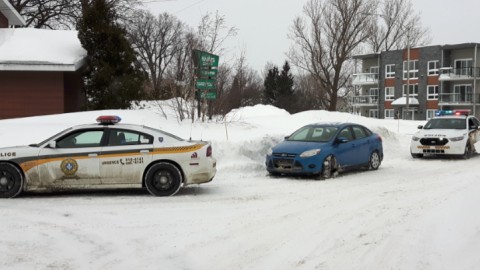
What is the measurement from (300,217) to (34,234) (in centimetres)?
385

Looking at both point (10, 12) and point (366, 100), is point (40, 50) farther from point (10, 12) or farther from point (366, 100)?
point (366, 100)

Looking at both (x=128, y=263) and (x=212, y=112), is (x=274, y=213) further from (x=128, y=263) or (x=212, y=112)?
(x=212, y=112)

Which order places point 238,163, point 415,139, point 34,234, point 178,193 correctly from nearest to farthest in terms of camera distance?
point 34,234, point 178,193, point 238,163, point 415,139

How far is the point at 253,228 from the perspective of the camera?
726 cm

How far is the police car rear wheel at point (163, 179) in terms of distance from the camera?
9.87 m

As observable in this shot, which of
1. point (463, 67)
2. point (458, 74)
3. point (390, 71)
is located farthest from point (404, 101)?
point (463, 67)

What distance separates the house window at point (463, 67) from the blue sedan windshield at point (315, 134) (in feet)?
159

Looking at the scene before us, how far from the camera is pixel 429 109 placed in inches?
2392

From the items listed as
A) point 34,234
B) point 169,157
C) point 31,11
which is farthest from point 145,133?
point 31,11

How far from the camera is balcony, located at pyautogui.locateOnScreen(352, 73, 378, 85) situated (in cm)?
6681

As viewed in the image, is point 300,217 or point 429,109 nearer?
point 300,217

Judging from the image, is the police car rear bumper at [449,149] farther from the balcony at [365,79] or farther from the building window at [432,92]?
the balcony at [365,79]

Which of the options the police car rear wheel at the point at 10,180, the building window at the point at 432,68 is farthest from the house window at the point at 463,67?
the police car rear wheel at the point at 10,180

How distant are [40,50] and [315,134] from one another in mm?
14749
